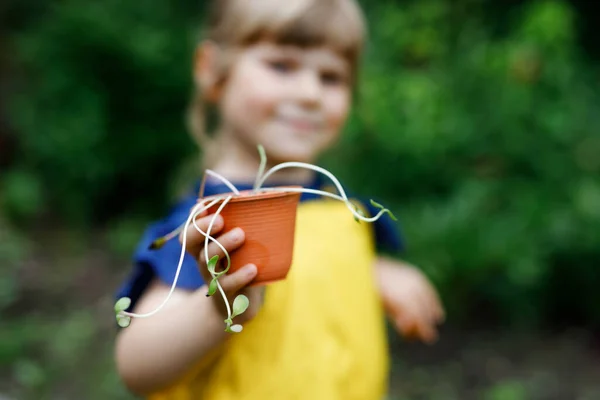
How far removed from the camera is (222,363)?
46.0 inches

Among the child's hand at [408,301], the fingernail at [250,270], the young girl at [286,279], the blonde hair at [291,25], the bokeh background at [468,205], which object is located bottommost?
the bokeh background at [468,205]

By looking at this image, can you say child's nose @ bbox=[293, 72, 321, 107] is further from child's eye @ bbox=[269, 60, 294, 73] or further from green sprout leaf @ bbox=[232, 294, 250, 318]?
green sprout leaf @ bbox=[232, 294, 250, 318]

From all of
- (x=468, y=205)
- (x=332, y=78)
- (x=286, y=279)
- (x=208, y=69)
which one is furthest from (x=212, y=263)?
(x=468, y=205)

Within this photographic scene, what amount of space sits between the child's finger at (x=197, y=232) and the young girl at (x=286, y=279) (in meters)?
0.10

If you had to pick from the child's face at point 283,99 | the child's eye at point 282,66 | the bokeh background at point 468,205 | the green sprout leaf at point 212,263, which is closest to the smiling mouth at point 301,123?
the child's face at point 283,99

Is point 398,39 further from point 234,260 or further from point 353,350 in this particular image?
point 234,260

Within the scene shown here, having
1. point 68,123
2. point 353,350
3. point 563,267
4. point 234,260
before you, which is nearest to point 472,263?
point 563,267

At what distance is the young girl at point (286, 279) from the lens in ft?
3.56

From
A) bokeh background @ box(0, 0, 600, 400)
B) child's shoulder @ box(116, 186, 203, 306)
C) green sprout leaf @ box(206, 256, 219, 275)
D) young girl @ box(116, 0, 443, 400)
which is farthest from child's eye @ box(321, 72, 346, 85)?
bokeh background @ box(0, 0, 600, 400)

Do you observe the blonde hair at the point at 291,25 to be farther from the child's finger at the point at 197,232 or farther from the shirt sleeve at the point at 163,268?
the child's finger at the point at 197,232

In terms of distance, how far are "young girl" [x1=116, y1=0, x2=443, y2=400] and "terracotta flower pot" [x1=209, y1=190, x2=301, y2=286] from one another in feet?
0.22

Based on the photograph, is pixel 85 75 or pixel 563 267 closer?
pixel 563 267

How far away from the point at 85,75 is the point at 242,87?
2.97 m

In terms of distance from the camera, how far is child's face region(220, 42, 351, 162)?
131 cm
